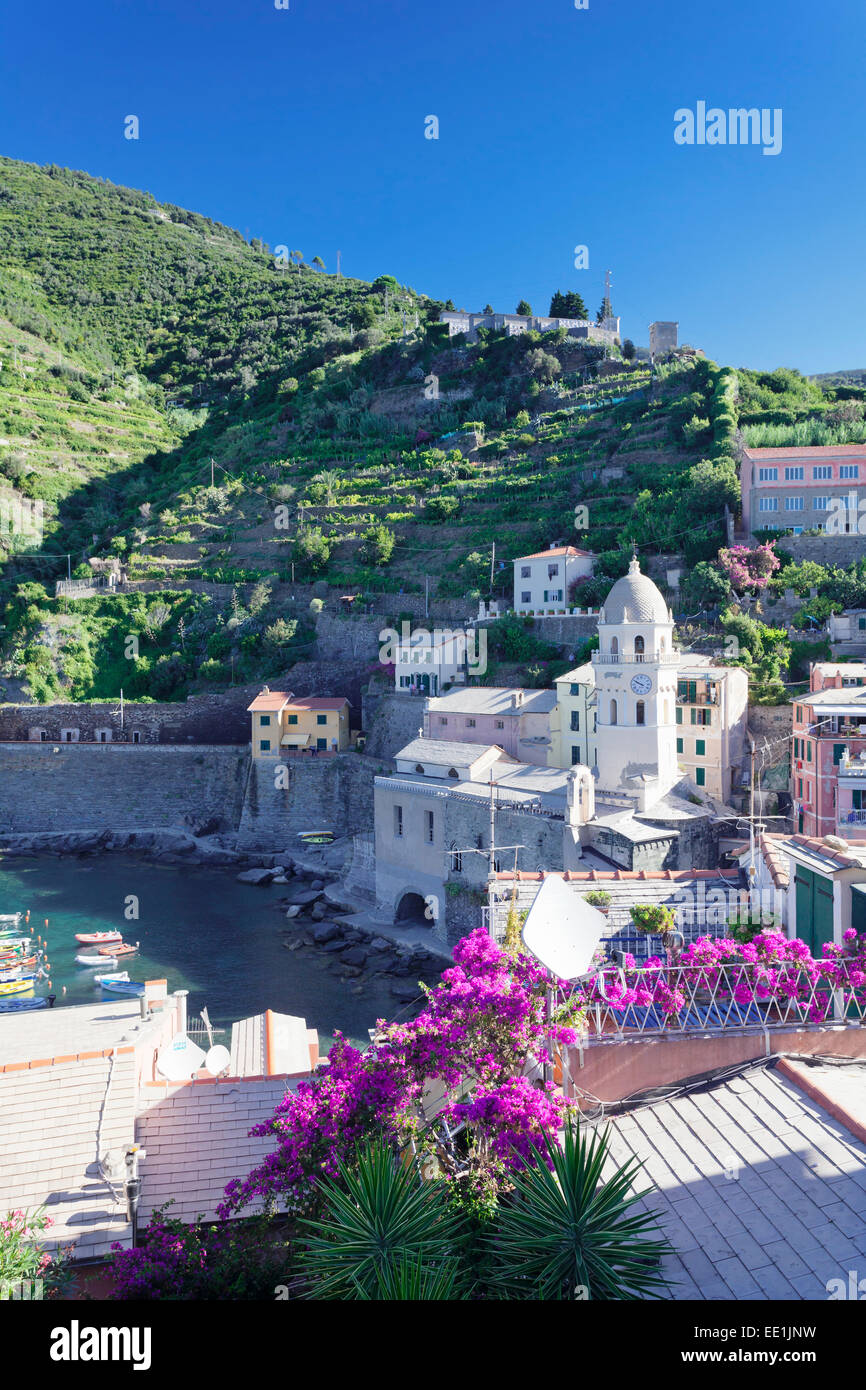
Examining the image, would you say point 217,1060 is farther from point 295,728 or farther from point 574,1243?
point 295,728

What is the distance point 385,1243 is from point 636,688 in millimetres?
22373

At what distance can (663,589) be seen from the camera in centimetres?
3931

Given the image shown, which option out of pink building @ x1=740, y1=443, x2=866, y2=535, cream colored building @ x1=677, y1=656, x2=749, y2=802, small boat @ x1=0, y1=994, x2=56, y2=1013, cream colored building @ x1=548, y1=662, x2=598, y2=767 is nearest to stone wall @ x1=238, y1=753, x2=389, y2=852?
cream colored building @ x1=548, y1=662, x2=598, y2=767

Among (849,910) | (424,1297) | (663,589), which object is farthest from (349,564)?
(424,1297)

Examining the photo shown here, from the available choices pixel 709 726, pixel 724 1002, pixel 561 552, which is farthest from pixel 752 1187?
pixel 561 552

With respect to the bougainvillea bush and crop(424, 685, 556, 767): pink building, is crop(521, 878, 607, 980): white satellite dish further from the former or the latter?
crop(424, 685, 556, 767): pink building

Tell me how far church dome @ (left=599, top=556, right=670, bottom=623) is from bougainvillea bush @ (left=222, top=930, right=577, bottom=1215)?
62.8ft

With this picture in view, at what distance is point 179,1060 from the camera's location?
14.1m

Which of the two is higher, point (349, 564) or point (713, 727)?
point (349, 564)

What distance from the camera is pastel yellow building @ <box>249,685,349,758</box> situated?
4216cm

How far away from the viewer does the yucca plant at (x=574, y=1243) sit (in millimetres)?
6547

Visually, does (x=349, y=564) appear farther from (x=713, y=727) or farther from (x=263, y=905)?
(x=713, y=727)

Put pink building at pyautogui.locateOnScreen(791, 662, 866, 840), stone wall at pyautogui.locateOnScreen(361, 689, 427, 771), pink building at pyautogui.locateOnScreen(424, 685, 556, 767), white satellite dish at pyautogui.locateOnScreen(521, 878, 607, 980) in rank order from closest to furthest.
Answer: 1. white satellite dish at pyautogui.locateOnScreen(521, 878, 607, 980)
2. pink building at pyautogui.locateOnScreen(791, 662, 866, 840)
3. pink building at pyautogui.locateOnScreen(424, 685, 556, 767)
4. stone wall at pyautogui.locateOnScreen(361, 689, 427, 771)
